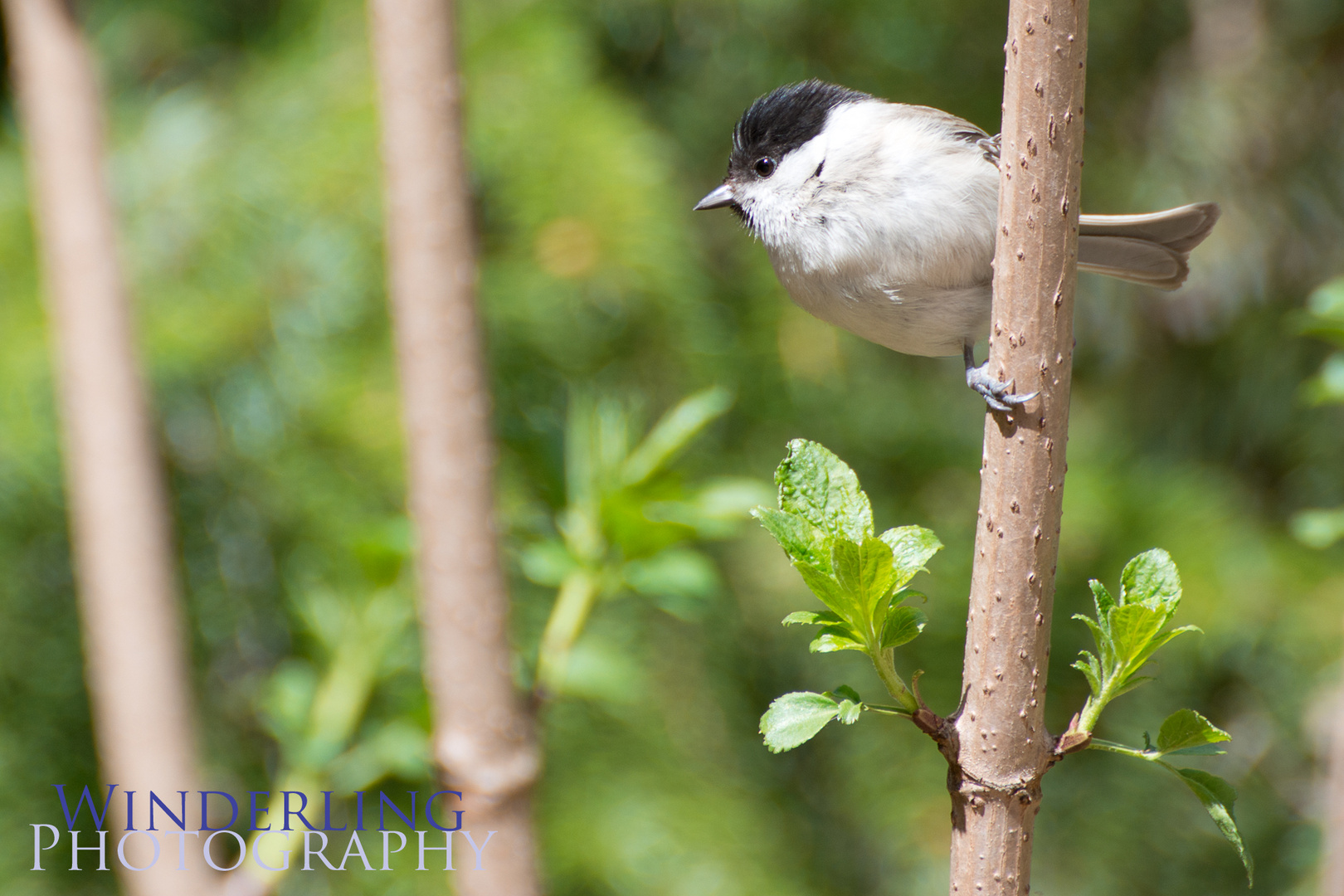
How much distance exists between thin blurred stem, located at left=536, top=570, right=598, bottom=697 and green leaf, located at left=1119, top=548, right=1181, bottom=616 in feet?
0.80

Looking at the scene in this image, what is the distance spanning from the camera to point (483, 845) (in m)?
0.39

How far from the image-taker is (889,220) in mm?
573

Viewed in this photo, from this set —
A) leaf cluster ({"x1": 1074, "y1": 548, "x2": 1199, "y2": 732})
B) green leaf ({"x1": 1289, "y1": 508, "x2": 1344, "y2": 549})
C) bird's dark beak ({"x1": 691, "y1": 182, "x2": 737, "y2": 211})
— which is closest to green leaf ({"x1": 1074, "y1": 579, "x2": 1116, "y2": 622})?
leaf cluster ({"x1": 1074, "y1": 548, "x2": 1199, "y2": 732})

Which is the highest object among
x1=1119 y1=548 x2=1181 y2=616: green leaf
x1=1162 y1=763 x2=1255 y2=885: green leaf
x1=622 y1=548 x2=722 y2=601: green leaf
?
x1=622 y1=548 x2=722 y2=601: green leaf

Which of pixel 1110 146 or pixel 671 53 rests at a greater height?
pixel 671 53

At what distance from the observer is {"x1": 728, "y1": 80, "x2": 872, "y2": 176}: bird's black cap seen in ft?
2.19

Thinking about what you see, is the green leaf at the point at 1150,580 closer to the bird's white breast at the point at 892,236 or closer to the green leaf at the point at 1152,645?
the green leaf at the point at 1152,645

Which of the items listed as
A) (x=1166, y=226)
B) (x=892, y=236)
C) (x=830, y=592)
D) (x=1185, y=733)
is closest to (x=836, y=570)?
(x=830, y=592)

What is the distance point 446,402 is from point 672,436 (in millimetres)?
139

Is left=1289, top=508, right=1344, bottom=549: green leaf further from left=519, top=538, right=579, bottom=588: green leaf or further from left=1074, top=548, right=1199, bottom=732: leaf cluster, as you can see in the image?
left=519, top=538, right=579, bottom=588: green leaf

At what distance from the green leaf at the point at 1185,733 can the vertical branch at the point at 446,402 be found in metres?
0.23

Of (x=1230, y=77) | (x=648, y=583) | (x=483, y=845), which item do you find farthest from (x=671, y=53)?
(x=483, y=845)

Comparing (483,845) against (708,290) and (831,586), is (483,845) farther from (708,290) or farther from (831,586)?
(708,290)

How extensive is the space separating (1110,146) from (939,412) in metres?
0.34
